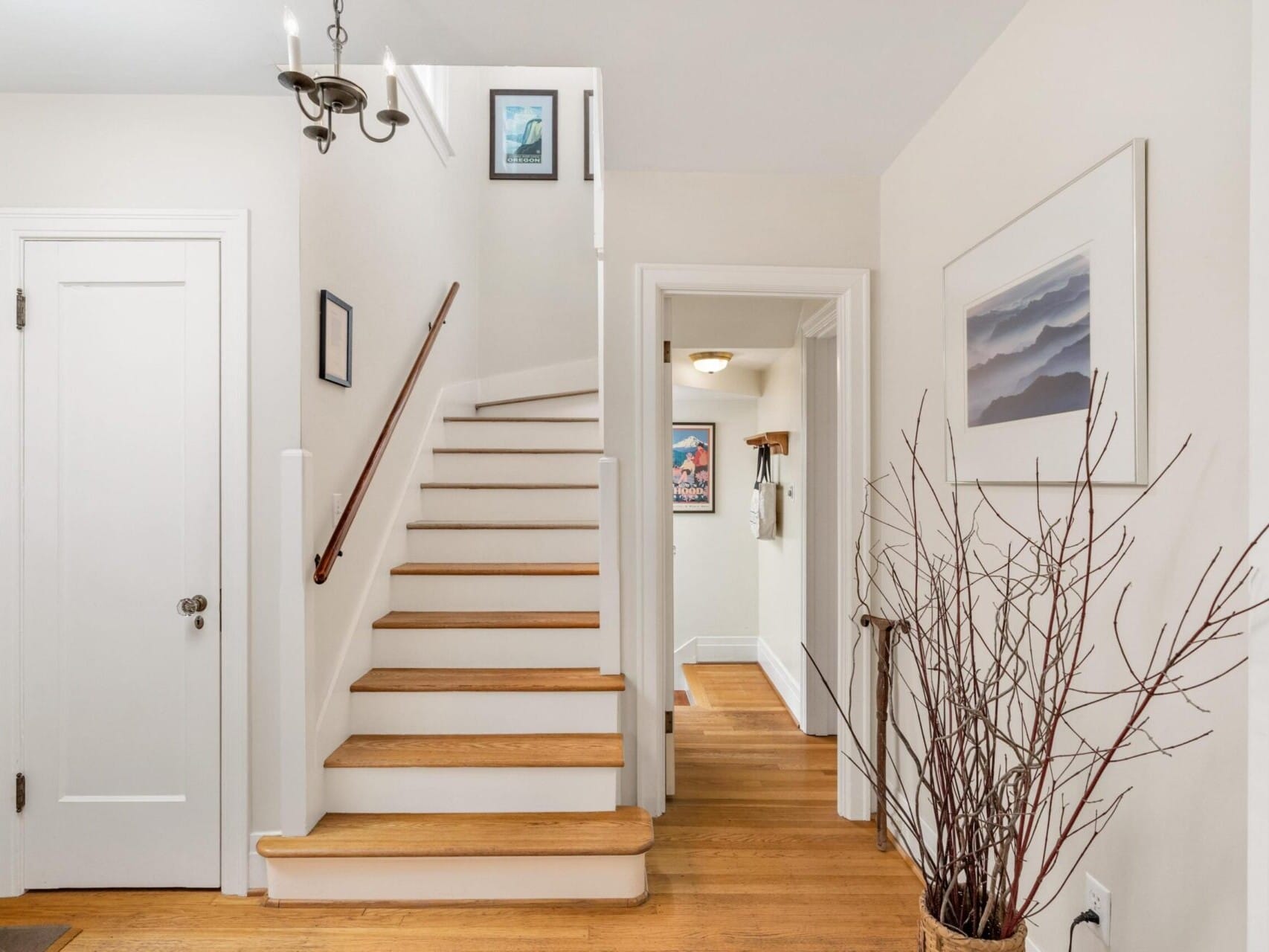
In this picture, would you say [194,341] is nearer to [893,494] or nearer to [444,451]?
[444,451]

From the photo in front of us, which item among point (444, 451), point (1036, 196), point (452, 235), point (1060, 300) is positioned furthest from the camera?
point (452, 235)

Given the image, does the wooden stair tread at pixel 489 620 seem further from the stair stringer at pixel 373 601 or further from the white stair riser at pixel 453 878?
the white stair riser at pixel 453 878

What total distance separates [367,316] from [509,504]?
1.13 m

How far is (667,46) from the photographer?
190cm

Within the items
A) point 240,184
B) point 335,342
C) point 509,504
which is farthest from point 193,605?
point 509,504

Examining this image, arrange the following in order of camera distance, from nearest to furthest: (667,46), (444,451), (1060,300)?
(1060,300)
(667,46)
(444,451)

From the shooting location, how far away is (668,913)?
2.11 metres

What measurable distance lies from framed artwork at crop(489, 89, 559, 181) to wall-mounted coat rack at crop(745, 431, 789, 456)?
2322mm

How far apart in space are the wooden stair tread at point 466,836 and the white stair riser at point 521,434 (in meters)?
2.09

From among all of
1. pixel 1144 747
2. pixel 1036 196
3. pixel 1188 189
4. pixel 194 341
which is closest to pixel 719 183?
pixel 1036 196

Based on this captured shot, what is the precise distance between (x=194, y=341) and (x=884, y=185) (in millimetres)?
2527

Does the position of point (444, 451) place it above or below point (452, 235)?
below

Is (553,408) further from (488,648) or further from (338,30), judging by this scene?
(338,30)

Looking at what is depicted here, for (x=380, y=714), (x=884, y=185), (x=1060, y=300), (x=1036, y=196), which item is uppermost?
(x=884, y=185)
